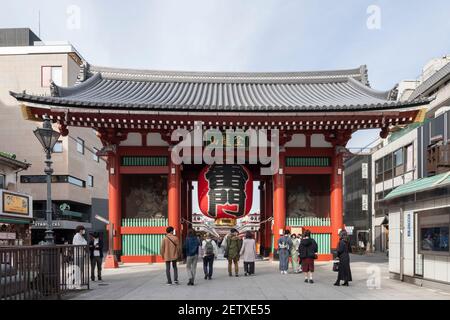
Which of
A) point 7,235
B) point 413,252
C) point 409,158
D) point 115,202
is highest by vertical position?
point 409,158

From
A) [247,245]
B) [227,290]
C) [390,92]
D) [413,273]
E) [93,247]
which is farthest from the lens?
[390,92]

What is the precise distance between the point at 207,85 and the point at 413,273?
A: 614 inches

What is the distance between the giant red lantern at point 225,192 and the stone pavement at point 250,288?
12.7ft

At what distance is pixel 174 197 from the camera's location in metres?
19.4

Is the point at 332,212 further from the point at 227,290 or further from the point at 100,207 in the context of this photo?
the point at 100,207

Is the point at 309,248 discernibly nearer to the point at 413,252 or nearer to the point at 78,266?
the point at 413,252

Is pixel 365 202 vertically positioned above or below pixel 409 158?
below

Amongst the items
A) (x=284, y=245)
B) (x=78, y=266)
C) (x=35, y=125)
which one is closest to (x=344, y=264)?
(x=284, y=245)

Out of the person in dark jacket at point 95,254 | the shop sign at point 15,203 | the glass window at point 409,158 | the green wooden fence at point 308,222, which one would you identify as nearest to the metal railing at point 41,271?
the person in dark jacket at point 95,254

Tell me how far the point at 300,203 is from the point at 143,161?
7.44m

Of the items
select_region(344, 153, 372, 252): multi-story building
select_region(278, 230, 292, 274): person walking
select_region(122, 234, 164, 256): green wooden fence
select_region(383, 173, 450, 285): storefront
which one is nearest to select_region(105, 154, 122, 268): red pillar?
select_region(122, 234, 164, 256): green wooden fence

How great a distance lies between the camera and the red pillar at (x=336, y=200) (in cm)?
1947

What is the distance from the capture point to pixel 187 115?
720 inches
